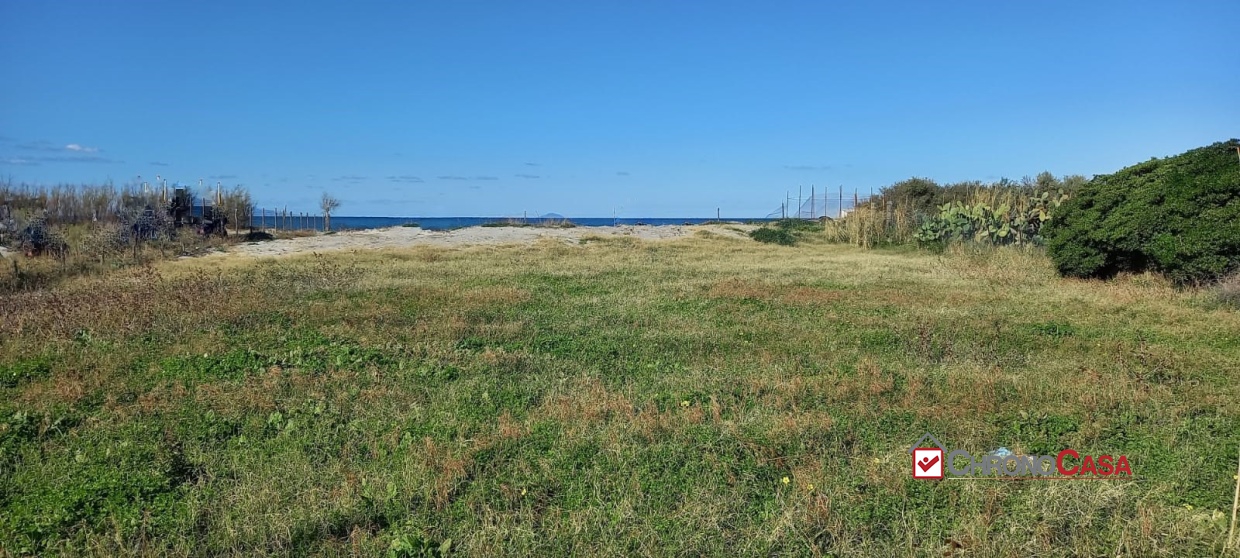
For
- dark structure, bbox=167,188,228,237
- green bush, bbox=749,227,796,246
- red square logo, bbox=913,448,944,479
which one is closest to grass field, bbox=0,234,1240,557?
red square logo, bbox=913,448,944,479

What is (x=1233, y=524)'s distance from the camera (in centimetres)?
382

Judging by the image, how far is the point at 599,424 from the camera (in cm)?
593

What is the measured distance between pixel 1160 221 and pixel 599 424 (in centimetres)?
1274

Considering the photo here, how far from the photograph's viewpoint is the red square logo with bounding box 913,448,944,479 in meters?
4.87

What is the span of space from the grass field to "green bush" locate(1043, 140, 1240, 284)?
1039 mm

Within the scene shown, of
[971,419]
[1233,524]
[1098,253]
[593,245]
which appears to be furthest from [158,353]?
[593,245]

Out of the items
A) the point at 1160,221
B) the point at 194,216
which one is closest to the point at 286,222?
the point at 194,216

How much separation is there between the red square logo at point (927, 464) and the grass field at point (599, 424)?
0.29ft

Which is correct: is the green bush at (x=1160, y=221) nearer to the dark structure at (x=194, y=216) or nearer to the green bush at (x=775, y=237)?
the green bush at (x=775, y=237)

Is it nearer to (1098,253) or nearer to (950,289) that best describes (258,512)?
(950,289)

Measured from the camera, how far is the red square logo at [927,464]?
4.87 meters

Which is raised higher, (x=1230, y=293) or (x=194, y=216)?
(x=194, y=216)

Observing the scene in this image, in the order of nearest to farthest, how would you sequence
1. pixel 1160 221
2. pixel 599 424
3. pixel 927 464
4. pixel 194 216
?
pixel 927 464, pixel 599 424, pixel 1160 221, pixel 194 216

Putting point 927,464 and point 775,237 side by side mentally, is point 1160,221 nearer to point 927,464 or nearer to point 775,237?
point 927,464
